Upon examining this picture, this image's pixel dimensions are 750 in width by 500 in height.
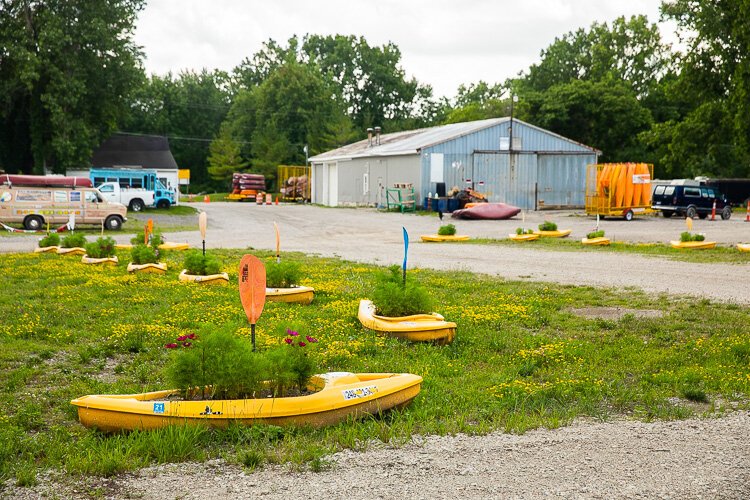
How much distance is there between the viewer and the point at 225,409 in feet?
18.4

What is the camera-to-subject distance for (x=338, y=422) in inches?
231

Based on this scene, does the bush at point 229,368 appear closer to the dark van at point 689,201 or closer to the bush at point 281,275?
the bush at point 281,275

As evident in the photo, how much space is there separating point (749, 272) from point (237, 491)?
44.7ft

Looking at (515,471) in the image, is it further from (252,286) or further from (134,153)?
(134,153)

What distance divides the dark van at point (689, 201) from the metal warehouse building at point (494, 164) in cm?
806

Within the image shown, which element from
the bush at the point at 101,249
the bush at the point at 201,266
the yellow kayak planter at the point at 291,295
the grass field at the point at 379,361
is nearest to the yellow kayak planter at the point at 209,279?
the bush at the point at 201,266

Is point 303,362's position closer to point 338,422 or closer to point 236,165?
point 338,422

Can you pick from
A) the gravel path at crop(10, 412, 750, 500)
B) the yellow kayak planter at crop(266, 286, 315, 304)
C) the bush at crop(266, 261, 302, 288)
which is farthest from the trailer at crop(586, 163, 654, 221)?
the gravel path at crop(10, 412, 750, 500)

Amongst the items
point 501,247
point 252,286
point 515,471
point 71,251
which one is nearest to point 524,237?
point 501,247

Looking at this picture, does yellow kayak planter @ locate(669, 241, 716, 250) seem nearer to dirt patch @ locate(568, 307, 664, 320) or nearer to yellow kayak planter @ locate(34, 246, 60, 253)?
dirt patch @ locate(568, 307, 664, 320)

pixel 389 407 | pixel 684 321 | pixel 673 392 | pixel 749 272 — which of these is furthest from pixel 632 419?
pixel 749 272

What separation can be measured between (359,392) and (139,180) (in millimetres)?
43455

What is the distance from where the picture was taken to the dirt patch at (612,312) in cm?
1045

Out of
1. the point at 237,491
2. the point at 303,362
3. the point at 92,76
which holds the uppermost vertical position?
the point at 92,76
